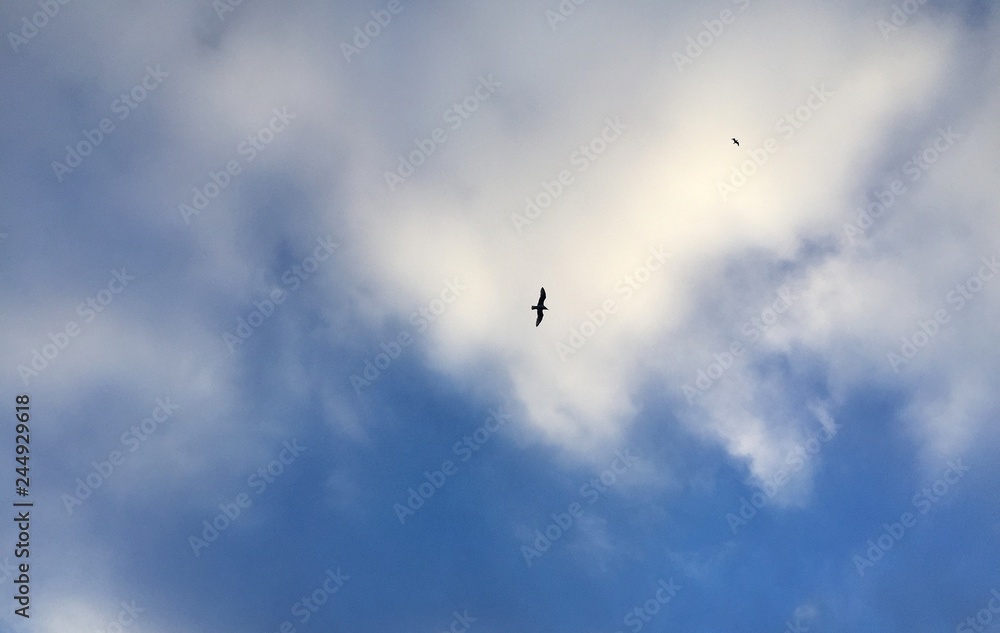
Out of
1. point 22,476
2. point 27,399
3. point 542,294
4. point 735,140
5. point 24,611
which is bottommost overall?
point 24,611

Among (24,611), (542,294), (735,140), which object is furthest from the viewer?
(735,140)

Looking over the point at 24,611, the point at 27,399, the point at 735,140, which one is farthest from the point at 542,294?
the point at 24,611

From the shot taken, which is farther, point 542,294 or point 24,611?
point 542,294

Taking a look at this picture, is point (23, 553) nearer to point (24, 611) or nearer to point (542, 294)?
point (24, 611)

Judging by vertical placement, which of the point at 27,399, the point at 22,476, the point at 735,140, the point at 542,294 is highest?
the point at 735,140

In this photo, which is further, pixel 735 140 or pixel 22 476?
pixel 735 140

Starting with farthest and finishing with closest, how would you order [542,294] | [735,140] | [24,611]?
1. [735,140]
2. [542,294]
3. [24,611]

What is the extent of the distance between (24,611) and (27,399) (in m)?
29.7

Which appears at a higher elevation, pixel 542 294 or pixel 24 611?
pixel 542 294

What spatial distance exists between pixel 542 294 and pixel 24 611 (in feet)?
316

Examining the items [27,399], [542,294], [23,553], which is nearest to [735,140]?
[542,294]

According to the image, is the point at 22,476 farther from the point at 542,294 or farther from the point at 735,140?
the point at 735,140

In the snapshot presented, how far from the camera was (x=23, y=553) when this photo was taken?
92.6m

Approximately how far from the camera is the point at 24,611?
91000 mm
